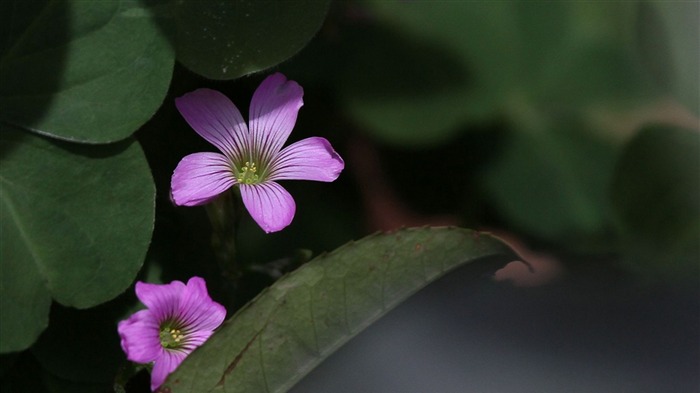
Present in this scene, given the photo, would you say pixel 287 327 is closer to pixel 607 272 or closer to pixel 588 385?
pixel 588 385

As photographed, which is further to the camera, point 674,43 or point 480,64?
point 480,64

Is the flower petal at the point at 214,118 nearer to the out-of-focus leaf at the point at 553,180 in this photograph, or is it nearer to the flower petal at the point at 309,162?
the flower petal at the point at 309,162

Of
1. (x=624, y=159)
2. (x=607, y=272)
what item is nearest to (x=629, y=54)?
(x=624, y=159)

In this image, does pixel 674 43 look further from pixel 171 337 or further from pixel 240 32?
pixel 171 337

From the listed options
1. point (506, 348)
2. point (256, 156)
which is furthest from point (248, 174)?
point (506, 348)

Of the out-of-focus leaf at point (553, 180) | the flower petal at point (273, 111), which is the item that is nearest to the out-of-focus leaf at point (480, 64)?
the out-of-focus leaf at point (553, 180)
